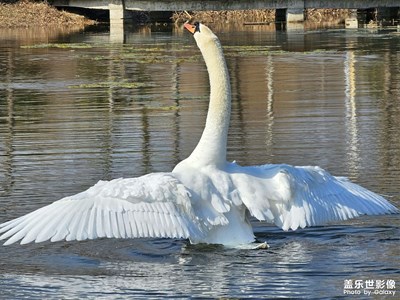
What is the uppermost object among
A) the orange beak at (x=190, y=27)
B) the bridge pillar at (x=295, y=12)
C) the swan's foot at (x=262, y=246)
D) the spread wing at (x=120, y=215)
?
the bridge pillar at (x=295, y=12)

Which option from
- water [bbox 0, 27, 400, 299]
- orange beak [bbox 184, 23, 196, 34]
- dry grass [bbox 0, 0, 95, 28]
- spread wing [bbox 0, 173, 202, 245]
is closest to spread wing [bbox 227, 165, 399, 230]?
water [bbox 0, 27, 400, 299]

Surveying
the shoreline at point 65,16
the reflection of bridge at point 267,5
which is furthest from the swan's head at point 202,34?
the shoreline at point 65,16

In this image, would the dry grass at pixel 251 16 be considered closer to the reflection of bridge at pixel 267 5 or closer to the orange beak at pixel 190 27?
the reflection of bridge at pixel 267 5

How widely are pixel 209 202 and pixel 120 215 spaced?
0.75 m

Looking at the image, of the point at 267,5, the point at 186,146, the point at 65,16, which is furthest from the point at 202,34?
the point at 65,16

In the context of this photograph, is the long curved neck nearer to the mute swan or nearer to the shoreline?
the mute swan

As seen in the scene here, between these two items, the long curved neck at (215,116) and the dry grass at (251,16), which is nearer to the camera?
the long curved neck at (215,116)

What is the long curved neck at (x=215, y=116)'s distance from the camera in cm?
923

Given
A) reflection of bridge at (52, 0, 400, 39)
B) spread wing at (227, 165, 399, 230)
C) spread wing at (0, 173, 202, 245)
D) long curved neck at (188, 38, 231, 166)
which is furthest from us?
reflection of bridge at (52, 0, 400, 39)

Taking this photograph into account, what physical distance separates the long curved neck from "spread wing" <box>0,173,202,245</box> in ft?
1.93

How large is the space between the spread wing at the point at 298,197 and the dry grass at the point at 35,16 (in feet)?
167

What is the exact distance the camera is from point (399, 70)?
89.2ft

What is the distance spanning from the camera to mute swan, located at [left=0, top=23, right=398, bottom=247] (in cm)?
843

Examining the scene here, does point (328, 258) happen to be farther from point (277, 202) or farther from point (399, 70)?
point (399, 70)
